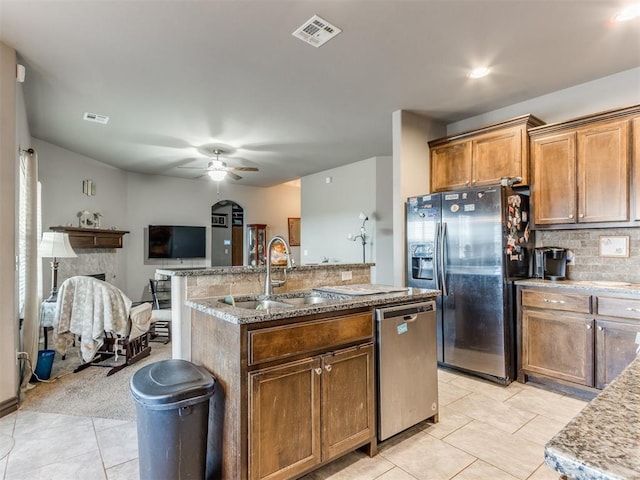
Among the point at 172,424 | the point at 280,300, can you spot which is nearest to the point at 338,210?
the point at 280,300

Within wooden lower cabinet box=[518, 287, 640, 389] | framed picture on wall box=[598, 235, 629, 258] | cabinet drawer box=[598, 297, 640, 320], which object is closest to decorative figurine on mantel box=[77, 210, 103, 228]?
wooden lower cabinet box=[518, 287, 640, 389]

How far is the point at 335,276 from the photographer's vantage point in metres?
2.98

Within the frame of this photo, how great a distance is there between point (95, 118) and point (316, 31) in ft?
10.3

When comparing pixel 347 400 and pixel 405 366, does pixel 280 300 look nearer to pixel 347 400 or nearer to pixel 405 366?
pixel 347 400

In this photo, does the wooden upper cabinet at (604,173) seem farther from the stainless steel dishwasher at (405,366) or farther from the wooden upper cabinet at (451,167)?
the stainless steel dishwasher at (405,366)

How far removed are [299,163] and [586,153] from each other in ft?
14.8

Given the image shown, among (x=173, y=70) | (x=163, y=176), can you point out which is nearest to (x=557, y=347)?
(x=173, y=70)

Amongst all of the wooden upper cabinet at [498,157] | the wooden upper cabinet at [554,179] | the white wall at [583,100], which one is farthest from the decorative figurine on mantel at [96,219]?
the wooden upper cabinet at [554,179]

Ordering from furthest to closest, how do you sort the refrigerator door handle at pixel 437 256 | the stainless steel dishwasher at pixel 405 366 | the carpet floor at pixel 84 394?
the refrigerator door handle at pixel 437 256 < the carpet floor at pixel 84 394 < the stainless steel dishwasher at pixel 405 366

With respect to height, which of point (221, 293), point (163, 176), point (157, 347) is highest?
point (163, 176)

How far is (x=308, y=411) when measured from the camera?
1841mm

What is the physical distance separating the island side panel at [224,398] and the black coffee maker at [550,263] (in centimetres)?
311

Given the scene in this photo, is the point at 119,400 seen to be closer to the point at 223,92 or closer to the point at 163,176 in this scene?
the point at 223,92

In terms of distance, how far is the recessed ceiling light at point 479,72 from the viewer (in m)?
3.04
